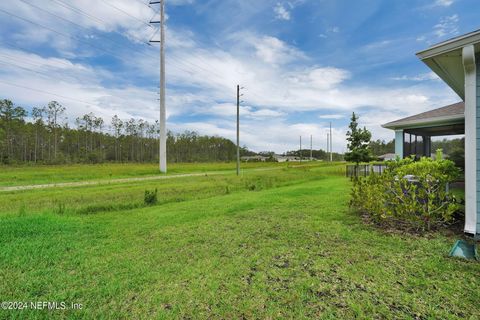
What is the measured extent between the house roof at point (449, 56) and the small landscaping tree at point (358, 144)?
59.0 feet

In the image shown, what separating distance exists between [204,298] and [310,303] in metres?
1.07

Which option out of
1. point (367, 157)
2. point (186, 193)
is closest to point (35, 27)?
point (186, 193)

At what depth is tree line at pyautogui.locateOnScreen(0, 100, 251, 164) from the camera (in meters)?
37.6

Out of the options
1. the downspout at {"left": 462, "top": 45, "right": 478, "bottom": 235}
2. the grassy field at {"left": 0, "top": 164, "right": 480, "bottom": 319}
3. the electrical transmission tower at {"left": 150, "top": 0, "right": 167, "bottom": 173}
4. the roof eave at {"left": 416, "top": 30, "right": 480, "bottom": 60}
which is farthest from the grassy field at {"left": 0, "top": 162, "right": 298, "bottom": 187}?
the downspout at {"left": 462, "top": 45, "right": 478, "bottom": 235}

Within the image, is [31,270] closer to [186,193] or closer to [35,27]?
[186,193]

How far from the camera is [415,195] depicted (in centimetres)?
448

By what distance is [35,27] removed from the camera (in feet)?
55.2

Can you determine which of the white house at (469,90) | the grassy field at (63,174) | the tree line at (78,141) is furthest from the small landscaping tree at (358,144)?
the tree line at (78,141)

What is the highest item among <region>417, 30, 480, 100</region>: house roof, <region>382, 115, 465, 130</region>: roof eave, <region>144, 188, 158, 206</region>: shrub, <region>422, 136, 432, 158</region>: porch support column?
<region>417, 30, 480, 100</region>: house roof

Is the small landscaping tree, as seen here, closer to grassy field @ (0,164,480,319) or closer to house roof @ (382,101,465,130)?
house roof @ (382,101,465,130)

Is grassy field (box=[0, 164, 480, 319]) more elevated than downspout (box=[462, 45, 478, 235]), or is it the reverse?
downspout (box=[462, 45, 478, 235])

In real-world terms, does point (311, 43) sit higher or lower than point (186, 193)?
higher

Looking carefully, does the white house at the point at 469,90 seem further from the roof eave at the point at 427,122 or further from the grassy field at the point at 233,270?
the roof eave at the point at 427,122

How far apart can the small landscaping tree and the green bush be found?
18.7m
